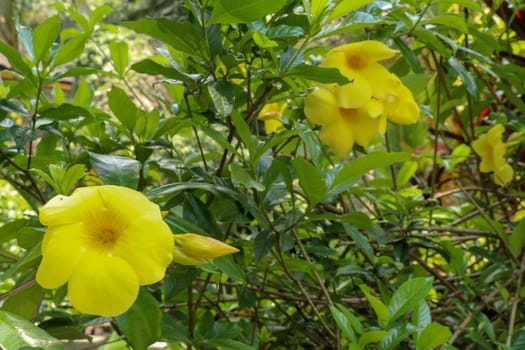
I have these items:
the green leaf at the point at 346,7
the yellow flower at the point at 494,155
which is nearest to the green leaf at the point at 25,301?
the green leaf at the point at 346,7

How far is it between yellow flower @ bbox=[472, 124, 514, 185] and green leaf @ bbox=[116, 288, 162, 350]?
0.76 m

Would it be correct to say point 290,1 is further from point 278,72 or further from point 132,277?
point 132,277

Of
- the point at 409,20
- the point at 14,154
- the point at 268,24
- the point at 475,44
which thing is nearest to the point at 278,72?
the point at 268,24

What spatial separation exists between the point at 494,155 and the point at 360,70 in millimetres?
477

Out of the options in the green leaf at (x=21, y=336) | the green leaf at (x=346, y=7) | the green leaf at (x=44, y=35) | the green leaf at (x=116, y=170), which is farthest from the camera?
the green leaf at (x=44, y=35)

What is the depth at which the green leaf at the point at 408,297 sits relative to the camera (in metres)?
0.66

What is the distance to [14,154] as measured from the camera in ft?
2.69

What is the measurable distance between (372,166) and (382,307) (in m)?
0.18

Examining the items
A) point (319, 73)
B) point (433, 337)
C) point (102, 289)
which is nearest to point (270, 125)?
point (319, 73)

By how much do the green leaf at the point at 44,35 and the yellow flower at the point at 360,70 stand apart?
1.11 ft

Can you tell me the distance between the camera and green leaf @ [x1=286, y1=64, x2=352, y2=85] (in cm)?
62

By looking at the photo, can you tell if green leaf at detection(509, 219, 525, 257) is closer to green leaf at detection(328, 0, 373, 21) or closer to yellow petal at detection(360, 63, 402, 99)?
yellow petal at detection(360, 63, 402, 99)

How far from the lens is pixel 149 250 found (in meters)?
0.45

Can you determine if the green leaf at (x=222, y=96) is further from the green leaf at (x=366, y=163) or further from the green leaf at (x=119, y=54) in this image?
the green leaf at (x=119, y=54)
